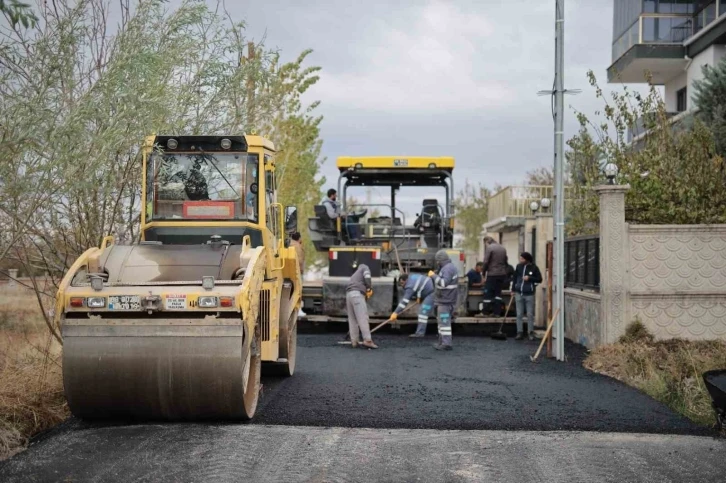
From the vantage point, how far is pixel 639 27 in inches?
1152

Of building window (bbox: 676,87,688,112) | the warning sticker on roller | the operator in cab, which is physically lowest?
the warning sticker on roller

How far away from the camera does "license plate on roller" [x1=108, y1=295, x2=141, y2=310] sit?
317 inches

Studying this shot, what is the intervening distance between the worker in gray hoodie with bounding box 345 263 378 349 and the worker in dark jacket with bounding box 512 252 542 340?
3041mm

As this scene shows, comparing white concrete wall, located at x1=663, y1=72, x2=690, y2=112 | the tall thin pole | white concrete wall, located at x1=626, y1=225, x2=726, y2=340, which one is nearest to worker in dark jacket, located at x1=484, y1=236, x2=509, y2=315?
the tall thin pole

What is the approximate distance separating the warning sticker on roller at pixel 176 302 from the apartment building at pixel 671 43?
21493 mm

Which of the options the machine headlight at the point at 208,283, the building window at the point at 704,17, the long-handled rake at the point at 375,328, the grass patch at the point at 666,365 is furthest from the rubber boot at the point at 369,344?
the building window at the point at 704,17

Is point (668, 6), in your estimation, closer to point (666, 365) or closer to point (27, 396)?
point (666, 365)

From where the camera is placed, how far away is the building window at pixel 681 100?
29764mm

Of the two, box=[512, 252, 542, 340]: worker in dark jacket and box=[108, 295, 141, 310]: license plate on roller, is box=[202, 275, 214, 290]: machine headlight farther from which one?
box=[512, 252, 542, 340]: worker in dark jacket

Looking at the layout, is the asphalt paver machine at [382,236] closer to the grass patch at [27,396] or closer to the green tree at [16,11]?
the grass patch at [27,396]

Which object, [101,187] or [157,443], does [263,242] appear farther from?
[157,443]

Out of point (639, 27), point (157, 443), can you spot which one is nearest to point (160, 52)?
point (157, 443)

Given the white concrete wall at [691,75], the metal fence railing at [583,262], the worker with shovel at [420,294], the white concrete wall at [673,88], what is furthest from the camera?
the white concrete wall at [673,88]

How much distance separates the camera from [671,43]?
28516mm
